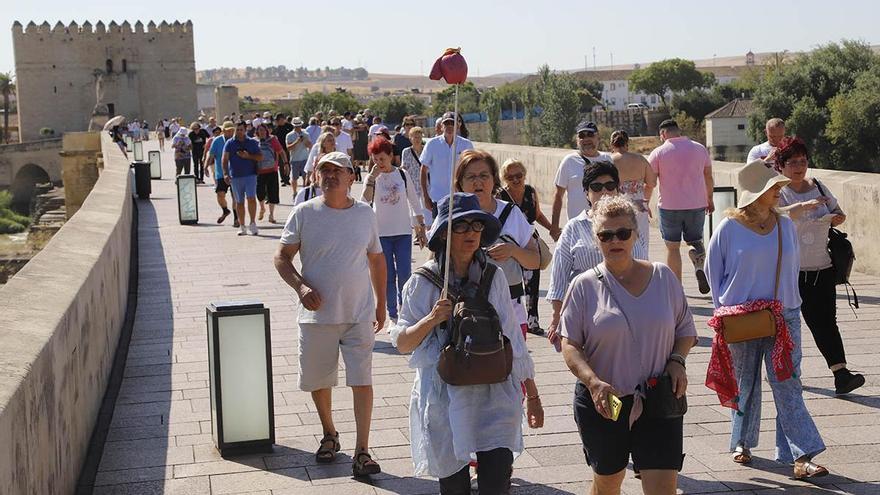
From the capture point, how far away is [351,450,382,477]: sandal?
6.27 meters

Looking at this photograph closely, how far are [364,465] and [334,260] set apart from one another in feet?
3.34

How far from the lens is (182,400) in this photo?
8.08 m

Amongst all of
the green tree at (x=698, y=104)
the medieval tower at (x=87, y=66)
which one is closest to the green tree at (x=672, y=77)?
the green tree at (x=698, y=104)

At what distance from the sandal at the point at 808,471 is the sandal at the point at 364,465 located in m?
1.97

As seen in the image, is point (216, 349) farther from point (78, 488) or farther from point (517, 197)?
point (517, 197)

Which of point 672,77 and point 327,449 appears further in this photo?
point 672,77

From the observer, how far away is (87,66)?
105812 mm

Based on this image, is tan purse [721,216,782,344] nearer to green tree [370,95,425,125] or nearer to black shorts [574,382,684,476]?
black shorts [574,382,684,476]

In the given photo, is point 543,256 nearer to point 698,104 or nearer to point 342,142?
point 342,142

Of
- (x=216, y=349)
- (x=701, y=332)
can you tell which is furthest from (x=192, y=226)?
(x=216, y=349)

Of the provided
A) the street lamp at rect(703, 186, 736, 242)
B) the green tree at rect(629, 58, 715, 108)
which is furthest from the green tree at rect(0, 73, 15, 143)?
the street lamp at rect(703, 186, 736, 242)

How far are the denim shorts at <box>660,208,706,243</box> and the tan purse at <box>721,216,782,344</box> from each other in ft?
16.7

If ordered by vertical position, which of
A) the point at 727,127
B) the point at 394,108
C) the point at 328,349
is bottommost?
the point at 727,127

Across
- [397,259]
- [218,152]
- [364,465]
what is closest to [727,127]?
[218,152]
